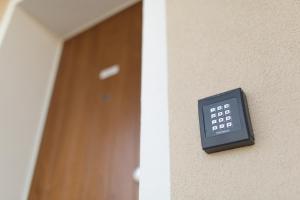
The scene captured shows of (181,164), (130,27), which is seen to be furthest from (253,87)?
(130,27)

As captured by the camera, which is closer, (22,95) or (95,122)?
(95,122)

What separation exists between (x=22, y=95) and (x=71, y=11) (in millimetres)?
566

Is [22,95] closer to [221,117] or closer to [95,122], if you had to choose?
[95,122]

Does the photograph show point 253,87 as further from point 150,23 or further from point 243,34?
point 150,23

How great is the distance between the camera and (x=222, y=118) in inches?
23.8

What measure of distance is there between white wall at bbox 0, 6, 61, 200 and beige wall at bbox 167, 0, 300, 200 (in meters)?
0.93

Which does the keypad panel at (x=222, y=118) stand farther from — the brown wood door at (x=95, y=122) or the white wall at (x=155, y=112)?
the brown wood door at (x=95, y=122)

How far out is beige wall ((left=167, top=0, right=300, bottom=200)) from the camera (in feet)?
1.80

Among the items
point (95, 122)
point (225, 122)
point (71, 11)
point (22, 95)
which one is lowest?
point (225, 122)

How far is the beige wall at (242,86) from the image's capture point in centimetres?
55

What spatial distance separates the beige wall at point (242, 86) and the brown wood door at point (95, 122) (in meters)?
0.47

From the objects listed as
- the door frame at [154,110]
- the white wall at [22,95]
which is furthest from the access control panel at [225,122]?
the white wall at [22,95]

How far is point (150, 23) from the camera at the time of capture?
3.12 feet

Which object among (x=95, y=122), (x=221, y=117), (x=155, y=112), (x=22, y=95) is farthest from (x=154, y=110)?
(x=22, y=95)
